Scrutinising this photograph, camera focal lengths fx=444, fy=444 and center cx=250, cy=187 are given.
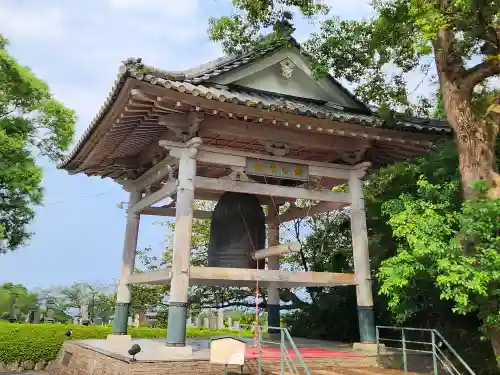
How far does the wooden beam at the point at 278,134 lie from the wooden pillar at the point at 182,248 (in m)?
0.59

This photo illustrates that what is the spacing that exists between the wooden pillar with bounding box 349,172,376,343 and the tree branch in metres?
3.04

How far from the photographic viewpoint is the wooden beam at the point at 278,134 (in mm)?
8391

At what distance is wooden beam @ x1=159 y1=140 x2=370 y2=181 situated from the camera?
810cm

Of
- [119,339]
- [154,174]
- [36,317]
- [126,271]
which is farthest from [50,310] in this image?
[154,174]

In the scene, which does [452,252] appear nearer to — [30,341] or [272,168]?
[272,168]

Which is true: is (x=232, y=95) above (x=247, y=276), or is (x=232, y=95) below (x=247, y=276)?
above

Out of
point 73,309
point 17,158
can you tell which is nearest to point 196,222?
point 17,158

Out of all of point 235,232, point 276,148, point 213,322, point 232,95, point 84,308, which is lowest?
point 213,322

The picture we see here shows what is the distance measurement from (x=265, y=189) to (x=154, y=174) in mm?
2797

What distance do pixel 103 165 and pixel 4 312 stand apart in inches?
641

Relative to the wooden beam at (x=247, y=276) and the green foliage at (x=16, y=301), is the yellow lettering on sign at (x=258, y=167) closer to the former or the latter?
the wooden beam at (x=247, y=276)

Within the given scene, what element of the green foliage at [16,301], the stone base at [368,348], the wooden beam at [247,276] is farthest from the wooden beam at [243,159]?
the green foliage at [16,301]

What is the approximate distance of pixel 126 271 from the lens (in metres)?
10.4

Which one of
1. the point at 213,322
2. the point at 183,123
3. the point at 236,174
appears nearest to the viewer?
the point at 183,123
